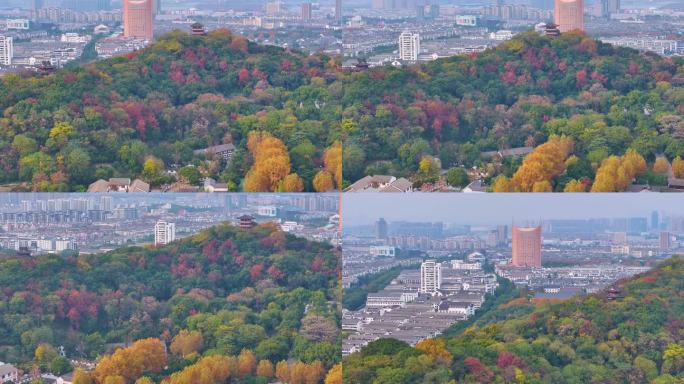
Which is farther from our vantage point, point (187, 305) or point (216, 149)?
point (216, 149)

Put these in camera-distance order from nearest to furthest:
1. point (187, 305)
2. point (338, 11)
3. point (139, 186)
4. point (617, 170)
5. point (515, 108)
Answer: point (187, 305) < point (617, 170) < point (139, 186) < point (515, 108) < point (338, 11)

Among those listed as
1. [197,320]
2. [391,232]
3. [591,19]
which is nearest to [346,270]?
[391,232]

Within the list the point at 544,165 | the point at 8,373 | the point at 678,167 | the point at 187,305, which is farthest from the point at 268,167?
the point at 678,167

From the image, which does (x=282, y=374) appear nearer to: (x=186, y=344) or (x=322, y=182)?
(x=186, y=344)

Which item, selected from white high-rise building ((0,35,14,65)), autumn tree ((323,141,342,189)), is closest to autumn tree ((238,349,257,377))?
autumn tree ((323,141,342,189))

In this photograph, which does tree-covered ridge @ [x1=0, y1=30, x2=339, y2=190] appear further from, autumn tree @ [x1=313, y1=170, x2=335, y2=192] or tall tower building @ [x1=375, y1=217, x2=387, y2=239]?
tall tower building @ [x1=375, y1=217, x2=387, y2=239]
